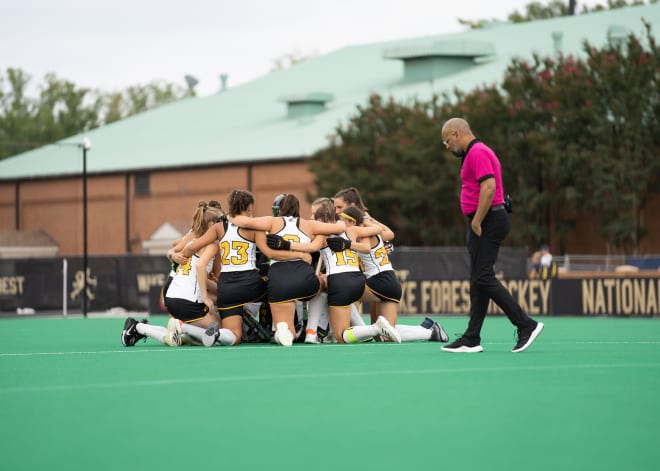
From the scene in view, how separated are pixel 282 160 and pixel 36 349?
131 ft

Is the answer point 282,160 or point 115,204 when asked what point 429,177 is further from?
point 115,204

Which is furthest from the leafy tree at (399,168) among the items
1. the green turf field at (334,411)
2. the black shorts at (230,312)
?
the green turf field at (334,411)

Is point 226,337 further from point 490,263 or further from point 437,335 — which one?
point 490,263

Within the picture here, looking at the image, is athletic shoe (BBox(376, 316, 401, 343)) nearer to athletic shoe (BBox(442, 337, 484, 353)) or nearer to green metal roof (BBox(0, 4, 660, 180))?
athletic shoe (BBox(442, 337, 484, 353))

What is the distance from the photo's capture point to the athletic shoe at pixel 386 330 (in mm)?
14266

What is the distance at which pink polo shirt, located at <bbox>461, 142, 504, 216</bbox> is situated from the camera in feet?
38.9

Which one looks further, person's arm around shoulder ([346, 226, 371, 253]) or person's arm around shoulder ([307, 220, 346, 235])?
person's arm around shoulder ([346, 226, 371, 253])

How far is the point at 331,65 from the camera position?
6956 cm

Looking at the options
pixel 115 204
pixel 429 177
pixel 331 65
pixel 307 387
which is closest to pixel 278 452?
pixel 307 387

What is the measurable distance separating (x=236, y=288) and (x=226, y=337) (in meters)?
0.59

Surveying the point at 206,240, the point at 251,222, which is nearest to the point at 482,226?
the point at 251,222

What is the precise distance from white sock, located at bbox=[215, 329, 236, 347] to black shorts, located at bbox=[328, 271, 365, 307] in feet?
4.10

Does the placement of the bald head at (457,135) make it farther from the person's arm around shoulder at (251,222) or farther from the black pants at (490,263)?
the person's arm around shoulder at (251,222)

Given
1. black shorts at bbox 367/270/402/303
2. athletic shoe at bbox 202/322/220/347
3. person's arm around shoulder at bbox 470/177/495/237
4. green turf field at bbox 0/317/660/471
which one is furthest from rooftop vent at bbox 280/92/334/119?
person's arm around shoulder at bbox 470/177/495/237
